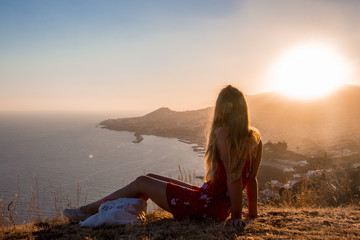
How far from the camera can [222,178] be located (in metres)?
2.54

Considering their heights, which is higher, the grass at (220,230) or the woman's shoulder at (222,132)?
the woman's shoulder at (222,132)

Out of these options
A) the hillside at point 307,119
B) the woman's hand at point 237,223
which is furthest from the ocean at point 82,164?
the woman's hand at point 237,223

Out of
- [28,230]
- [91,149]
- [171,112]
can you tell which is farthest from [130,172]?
[171,112]

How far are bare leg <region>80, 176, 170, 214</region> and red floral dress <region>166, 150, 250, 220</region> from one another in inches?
3.2

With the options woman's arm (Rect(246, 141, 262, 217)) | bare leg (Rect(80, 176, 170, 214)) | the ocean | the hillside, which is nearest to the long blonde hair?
woman's arm (Rect(246, 141, 262, 217))

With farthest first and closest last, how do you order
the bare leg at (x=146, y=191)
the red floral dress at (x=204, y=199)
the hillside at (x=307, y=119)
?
the hillside at (x=307, y=119) → the bare leg at (x=146, y=191) → the red floral dress at (x=204, y=199)

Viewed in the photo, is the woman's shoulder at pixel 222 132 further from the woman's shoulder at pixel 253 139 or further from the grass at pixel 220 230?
the grass at pixel 220 230

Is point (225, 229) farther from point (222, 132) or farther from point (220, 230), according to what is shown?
point (222, 132)

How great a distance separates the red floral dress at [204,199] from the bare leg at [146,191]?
0.26ft

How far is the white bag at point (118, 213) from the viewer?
260 cm

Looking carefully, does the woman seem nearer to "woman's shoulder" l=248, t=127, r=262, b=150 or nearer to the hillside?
"woman's shoulder" l=248, t=127, r=262, b=150

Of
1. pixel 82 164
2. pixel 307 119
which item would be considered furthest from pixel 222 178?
pixel 307 119

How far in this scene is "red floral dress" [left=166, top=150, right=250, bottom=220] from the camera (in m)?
2.57

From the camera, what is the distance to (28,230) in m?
2.68
